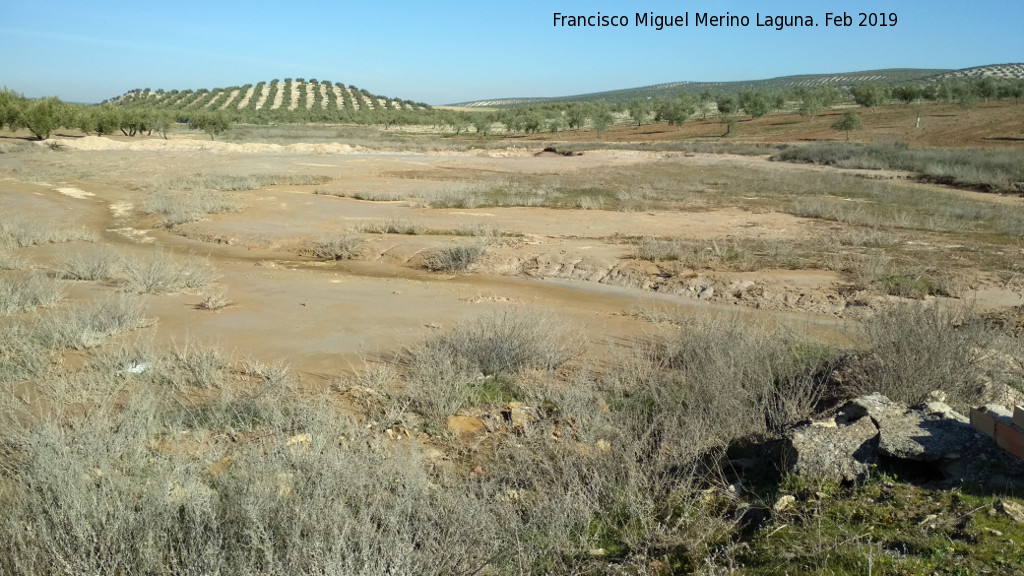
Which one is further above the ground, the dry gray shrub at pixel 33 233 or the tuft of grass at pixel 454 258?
the dry gray shrub at pixel 33 233

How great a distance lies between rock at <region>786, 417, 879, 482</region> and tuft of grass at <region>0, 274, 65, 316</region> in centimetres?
1014

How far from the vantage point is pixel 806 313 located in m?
11.4

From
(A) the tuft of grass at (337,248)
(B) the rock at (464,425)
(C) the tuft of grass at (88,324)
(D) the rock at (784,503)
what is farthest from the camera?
(A) the tuft of grass at (337,248)

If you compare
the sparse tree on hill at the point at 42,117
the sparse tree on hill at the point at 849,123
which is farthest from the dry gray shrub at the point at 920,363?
the sparse tree on hill at the point at 42,117

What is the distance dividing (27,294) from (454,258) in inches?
286

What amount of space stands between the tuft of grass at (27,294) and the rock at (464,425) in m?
7.10

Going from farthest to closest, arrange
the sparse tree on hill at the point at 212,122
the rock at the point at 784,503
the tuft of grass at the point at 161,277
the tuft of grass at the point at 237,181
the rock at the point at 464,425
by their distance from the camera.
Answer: the sparse tree on hill at the point at 212,122
the tuft of grass at the point at 237,181
the tuft of grass at the point at 161,277
the rock at the point at 464,425
the rock at the point at 784,503

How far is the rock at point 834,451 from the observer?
4.57 metres

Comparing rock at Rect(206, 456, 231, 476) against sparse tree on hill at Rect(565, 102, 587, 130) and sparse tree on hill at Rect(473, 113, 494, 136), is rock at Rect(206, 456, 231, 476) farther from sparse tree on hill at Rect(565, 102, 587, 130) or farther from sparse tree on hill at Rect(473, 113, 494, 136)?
sparse tree on hill at Rect(473, 113, 494, 136)

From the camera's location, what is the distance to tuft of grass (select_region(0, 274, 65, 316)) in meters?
10.0

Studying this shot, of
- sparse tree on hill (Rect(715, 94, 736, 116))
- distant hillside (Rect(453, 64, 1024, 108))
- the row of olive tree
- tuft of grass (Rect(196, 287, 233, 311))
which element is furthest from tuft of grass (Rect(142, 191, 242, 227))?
distant hillside (Rect(453, 64, 1024, 108))

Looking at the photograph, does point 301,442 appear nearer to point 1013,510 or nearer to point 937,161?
point 1013,510

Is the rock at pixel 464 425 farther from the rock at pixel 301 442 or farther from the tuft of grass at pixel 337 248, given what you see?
the tuft of grass at pixel 337 248

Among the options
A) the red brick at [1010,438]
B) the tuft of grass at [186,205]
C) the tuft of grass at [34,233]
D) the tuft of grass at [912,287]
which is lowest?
the tuft of grass at [912,287]
